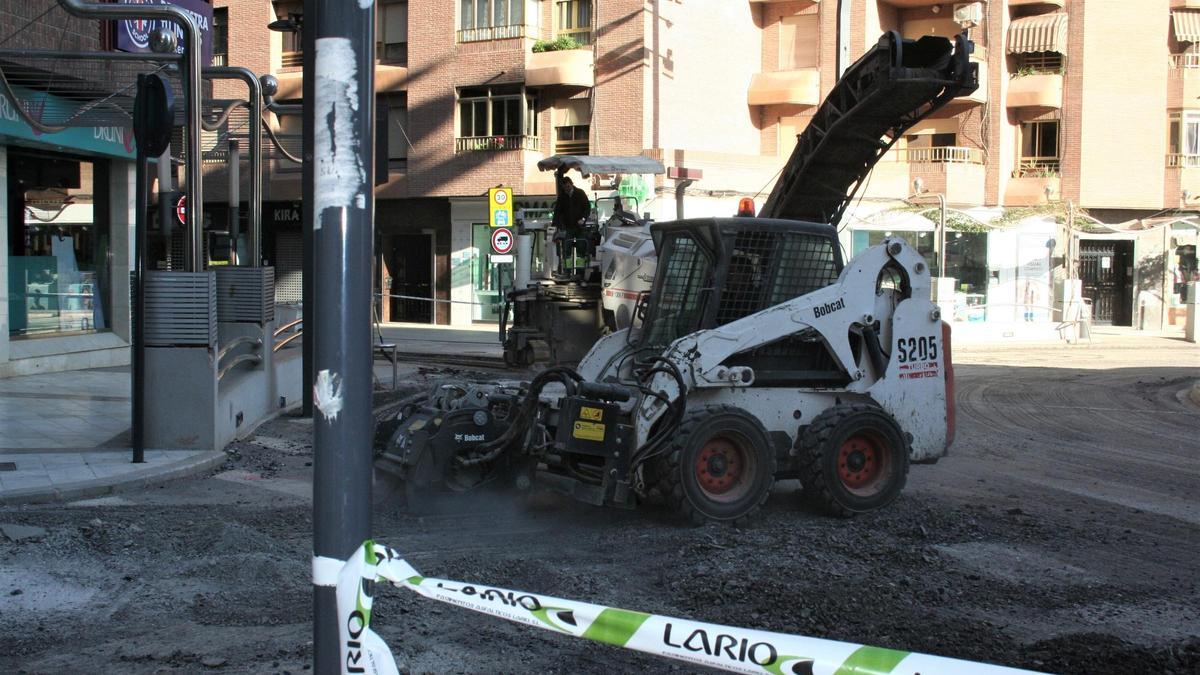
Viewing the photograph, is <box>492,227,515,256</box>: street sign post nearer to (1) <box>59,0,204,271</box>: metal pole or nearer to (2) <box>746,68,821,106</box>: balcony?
(1) <box>59,0,204,271</box>: metal pole

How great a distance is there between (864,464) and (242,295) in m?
7.54

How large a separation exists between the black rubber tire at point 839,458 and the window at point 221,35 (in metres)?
36.5

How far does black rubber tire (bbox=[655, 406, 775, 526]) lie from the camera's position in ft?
24.5

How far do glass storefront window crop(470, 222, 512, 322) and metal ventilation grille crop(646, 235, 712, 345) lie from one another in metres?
27.0

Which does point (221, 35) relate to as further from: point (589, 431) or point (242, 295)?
point (589, 431)

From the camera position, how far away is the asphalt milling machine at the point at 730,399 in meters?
7.59

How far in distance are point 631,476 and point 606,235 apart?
29.6 feet

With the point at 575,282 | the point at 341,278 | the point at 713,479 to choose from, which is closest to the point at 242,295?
the point at 575,282

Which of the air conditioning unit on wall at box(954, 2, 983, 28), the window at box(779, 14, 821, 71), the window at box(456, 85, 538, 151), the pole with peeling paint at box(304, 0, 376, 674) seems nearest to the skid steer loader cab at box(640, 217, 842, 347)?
the pole with peeling paint at box(304, 0, 376, 674)

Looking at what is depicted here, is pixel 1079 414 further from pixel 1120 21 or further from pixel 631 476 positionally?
pixel 1120 21

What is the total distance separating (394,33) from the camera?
37375 mm

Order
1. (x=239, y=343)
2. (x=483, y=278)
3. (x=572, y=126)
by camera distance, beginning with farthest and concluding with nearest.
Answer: (x=483, y=278)
(x=572, y=126)
(x=239, y=343)

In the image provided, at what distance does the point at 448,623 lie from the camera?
5566 mm

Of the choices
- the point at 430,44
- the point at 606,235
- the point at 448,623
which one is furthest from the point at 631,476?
the point at 430,44
